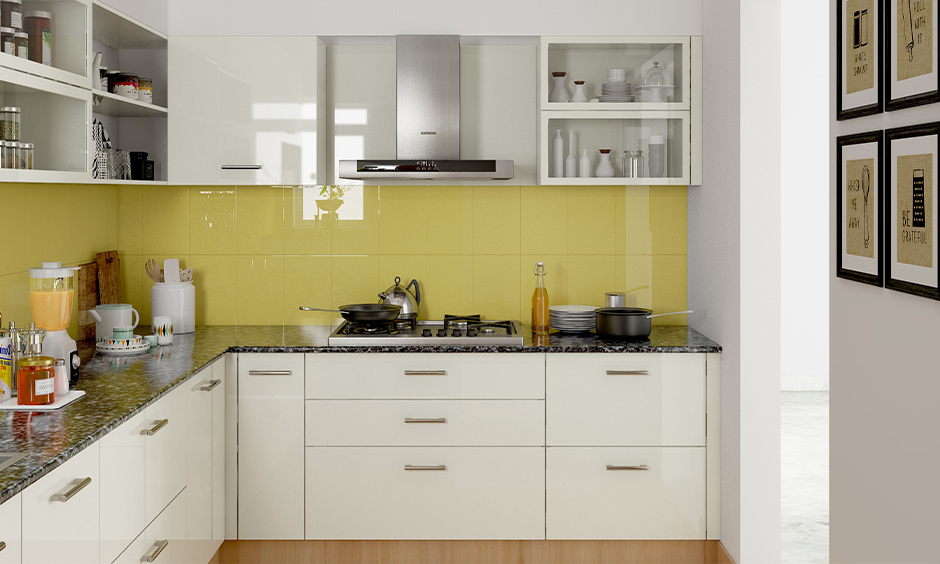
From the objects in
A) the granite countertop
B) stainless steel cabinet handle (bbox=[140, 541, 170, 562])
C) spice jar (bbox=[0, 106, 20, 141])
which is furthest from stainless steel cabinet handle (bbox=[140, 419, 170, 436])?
spice jar (bbox=[0, 106, 20, 141])

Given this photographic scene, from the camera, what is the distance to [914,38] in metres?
1.82

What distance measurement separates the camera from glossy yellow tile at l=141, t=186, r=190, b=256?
3.87m

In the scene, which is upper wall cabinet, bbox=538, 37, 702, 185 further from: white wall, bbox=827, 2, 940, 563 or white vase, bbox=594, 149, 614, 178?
white wall, bbox=827, 2, 940, 563

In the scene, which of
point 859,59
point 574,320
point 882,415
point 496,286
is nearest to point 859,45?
point 859,59

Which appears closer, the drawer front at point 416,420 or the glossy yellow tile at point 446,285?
the drawer front at point 416,420

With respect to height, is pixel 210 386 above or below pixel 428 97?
below

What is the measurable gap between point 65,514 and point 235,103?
6.84 ft

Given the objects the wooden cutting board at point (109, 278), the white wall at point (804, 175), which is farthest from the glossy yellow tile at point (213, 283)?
the white wall at point (804, 175)

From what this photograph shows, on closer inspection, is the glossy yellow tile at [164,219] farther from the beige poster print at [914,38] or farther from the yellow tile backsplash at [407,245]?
the beige poster print at [914,38]

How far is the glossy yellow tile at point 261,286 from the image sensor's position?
3.89 meters

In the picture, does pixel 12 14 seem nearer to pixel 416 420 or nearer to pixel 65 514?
pixel 65 514

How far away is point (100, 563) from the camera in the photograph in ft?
6.84

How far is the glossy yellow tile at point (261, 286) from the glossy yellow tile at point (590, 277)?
138 cm

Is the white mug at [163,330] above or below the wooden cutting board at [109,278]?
below
